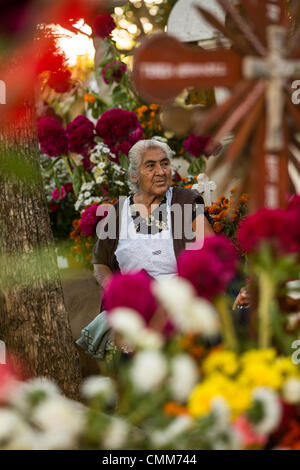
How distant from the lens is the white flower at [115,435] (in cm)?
105

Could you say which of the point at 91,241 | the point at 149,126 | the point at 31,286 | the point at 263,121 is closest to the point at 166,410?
the point at 263,121

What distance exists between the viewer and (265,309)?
1285mm

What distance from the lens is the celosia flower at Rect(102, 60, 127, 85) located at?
4371 mm

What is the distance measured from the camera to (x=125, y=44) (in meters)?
8.89

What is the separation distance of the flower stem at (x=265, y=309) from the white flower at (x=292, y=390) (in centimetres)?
16

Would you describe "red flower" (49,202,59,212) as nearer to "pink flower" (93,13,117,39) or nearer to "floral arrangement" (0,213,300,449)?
"pink flower" (93,13,117,39)

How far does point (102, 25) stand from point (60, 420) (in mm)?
2986

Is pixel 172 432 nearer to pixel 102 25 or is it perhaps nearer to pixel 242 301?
pixel 242 301

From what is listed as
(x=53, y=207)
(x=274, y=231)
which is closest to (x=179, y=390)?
(x=274, y=231)

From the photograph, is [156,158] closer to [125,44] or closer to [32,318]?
[32,318]

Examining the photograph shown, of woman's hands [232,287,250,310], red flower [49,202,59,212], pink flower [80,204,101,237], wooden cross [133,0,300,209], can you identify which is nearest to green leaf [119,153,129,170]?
pink flower [80,204,101,237]

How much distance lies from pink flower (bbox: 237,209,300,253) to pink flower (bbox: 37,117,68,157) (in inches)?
105

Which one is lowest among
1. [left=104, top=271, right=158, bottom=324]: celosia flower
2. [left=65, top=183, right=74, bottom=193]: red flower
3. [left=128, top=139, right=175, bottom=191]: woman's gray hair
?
[left=104, top=271, right=158, bottom=324]: celosia flower

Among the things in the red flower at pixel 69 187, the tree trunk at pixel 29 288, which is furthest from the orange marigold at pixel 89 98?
the tree trunk at pixel 29 288
